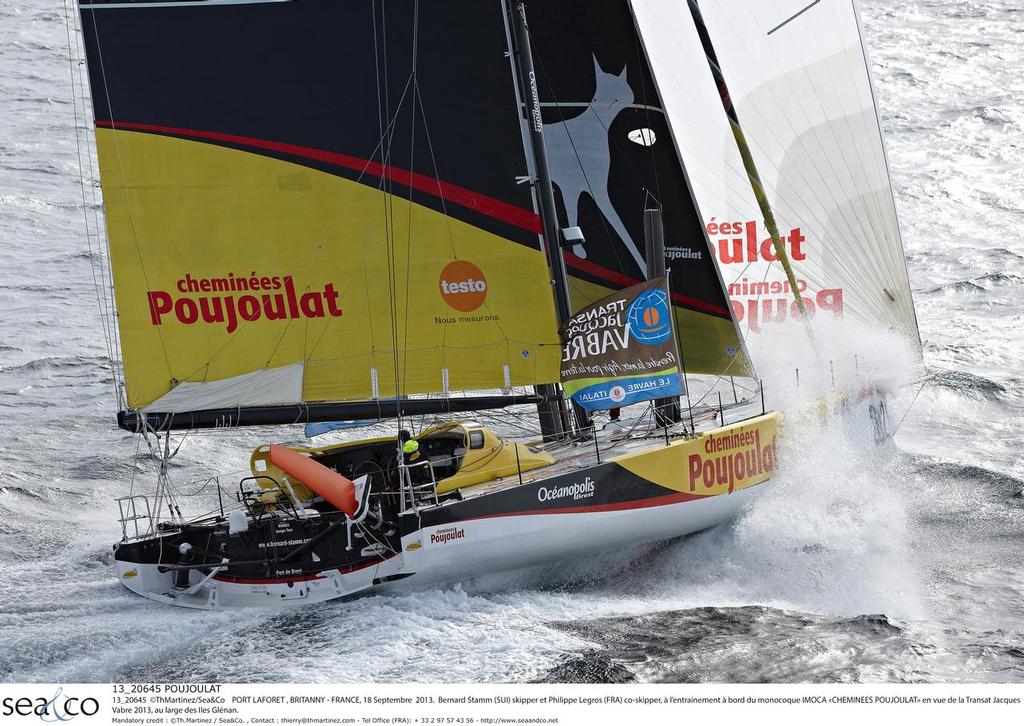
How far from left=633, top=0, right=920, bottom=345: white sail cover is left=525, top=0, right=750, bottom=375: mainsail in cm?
83

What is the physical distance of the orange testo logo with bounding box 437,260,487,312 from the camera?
1245 cm

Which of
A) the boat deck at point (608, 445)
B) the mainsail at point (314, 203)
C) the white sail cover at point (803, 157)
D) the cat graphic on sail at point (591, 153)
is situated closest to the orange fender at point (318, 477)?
the mainsail at point (314, 203)

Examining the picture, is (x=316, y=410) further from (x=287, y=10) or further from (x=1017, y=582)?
(x=1017, y=582)

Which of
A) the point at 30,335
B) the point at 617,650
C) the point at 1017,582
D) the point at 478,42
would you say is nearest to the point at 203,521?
the point at 617,650

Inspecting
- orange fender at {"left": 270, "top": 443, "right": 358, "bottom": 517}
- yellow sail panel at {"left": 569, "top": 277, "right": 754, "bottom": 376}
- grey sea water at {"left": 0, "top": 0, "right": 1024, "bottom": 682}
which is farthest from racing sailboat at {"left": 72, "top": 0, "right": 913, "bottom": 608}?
yellow sail panel at {"left": 569, "top": 277, "right": 754, "bottom": 376}

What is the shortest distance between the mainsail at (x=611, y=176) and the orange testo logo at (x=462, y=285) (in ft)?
5.70

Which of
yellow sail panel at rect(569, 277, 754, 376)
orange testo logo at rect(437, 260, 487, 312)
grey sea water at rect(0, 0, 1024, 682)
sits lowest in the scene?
grey sea water at rect(0, 0, 1024, 682)

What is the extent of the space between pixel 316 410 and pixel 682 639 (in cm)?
442

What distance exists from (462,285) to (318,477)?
8.26 feet

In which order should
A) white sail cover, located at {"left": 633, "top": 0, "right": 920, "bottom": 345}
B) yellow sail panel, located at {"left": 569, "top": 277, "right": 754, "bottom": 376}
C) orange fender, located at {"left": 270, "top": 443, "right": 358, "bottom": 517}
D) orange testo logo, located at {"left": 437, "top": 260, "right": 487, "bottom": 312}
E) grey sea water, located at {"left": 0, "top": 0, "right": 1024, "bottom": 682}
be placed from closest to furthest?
grey sea water, located at {"left": 0, "top": 0, "right": 1024, "bottom": 682}
orange fender, located at {"left": 270, "top": 443, "right": 358, "bottom": 517}
orange testo logo, located at {"left": 437, "top": 260, "right": 487, "bottom": 312}
yellow sail panel, located at {"left": 569, "top": 277, "right": 754, "bottom": 376}
white sail cover, located at {"left": 633, "top": 0, "right": 920, "bottom": 345}

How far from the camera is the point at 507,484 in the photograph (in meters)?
11.5

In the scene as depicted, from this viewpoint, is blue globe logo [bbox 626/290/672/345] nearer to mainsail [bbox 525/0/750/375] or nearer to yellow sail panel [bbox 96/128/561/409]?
yellow sail panel [bbox 96/128/561/409]

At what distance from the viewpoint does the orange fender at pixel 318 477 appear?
11.1m
